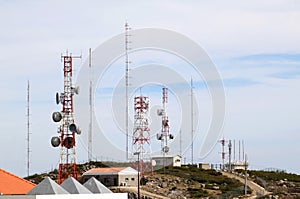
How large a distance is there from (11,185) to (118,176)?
33526 mm

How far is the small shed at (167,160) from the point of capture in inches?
3772

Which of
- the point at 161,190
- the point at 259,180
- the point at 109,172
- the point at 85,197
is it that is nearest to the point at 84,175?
the point at 109,172

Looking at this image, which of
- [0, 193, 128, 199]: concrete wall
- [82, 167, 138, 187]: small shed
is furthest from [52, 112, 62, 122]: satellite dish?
[82, 167, 138, 187]: small shed

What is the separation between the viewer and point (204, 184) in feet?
282

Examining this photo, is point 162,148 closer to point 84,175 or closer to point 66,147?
point 84,175

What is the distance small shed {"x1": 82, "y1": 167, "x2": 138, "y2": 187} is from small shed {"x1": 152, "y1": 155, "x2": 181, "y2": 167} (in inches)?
475

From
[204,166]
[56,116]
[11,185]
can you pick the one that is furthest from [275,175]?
[11,185]

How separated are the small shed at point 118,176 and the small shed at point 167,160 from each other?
39.6 ft

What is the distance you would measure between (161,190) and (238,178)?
652 inches

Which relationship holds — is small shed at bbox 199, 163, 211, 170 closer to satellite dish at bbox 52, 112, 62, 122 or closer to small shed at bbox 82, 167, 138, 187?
small shed at bbox 82, 167, 138, 187

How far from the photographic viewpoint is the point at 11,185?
48.7m

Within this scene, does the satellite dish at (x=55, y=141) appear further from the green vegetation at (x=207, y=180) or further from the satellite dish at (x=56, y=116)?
the green vegetation at (x=207, y=180)

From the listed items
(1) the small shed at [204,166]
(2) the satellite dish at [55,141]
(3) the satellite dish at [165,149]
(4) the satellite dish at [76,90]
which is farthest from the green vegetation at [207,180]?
(4) the satellite dish at [76,90]

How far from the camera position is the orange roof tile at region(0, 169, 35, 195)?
46.7m
